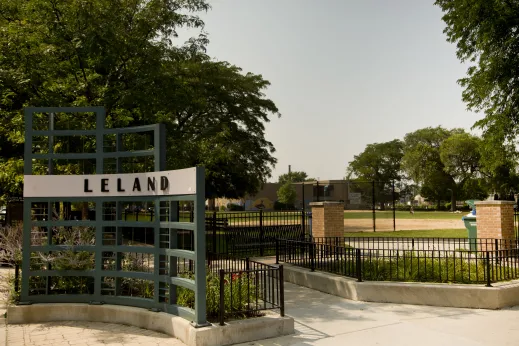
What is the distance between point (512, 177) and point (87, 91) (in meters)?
62.2

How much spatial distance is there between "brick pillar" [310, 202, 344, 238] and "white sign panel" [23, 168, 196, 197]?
842 centimetres

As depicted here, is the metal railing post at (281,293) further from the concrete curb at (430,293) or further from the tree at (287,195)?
the tree at (287,195)

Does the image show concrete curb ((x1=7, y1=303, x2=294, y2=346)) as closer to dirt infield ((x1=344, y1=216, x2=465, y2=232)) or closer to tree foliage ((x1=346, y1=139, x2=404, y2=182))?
dirt infield ((x1=344, y1=216, x2=465, y2=232))

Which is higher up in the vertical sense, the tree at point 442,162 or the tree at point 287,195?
the tree at point 442,162

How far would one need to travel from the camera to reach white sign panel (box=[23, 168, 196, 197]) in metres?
7.28

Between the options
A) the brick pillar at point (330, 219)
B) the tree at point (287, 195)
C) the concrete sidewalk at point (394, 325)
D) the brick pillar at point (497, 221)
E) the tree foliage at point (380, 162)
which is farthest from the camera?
the tree foliage at point (380, 162)

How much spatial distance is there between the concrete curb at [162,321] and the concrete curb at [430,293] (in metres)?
2.64

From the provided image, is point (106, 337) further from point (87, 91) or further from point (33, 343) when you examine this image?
point (87, 91)

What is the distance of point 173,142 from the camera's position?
39.4ft

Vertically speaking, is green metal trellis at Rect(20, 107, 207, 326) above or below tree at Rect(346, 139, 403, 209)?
below

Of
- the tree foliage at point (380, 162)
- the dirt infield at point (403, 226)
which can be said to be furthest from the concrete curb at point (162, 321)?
the tree foliage at point (380, 162)

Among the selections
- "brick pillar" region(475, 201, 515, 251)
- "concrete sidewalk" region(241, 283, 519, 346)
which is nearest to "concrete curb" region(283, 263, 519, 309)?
"concrete sidewalk" region(241, 283, 519, 346)

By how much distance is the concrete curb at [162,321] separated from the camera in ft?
20.0

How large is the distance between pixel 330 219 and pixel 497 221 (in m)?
4.95
